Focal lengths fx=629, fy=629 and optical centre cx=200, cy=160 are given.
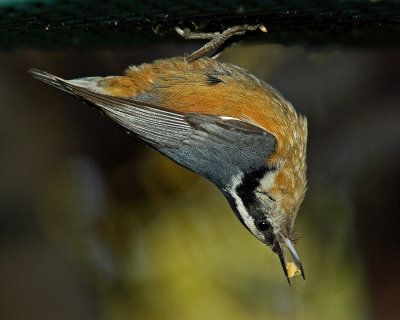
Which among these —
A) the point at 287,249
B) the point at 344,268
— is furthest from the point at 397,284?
the point at 287,249

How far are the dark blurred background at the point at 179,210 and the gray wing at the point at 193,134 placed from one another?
117 cm

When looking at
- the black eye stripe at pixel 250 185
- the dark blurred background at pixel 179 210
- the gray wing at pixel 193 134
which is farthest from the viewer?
the dark blurred background at pixel 179 210

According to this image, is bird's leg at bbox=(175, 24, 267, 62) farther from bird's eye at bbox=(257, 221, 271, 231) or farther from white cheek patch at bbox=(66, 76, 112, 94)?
bird's eye at bbox=(257, 221, 271, 231)

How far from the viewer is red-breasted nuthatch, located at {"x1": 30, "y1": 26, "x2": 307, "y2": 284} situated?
251cm

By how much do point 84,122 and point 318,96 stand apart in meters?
1.55

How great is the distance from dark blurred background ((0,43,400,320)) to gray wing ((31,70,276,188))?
3.85 feet

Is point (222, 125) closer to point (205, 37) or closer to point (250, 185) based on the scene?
point (250, 185)

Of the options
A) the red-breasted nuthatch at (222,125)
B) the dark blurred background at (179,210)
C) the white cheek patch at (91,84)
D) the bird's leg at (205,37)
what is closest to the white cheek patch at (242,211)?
the red-breasted nuthatch at (222,125)

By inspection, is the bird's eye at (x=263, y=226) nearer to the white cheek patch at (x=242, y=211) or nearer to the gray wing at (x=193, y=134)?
the white cheek patch at (x=242, y=211)

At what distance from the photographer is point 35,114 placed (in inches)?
166

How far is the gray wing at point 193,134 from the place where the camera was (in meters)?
2.48

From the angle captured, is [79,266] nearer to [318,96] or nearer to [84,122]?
[84,122]

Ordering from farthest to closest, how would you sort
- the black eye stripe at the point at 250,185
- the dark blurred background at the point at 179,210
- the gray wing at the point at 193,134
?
the dark blurred background at the point at 179,210 < the black eye stripe at the point at 250,185 < the gray wing at the point at 193,134

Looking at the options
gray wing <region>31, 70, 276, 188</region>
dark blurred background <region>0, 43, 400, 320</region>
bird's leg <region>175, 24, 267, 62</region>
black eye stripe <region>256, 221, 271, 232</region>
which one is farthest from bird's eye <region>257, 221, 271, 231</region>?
dark blurred background <region>0, 43, 400, 320</region>
